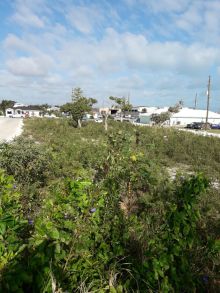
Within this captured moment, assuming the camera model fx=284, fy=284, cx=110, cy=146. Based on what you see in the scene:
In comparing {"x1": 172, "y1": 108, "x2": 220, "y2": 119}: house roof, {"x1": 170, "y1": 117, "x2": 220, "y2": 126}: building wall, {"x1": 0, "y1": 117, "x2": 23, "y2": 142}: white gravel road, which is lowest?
{"x1": 0, "y1": 117, "x2": 23, "y2": 142}: white gravel road

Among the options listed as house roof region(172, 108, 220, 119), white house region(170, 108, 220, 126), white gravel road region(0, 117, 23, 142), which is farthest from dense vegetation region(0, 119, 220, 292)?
house roof region(172, 108, 220, 119)

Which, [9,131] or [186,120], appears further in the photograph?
[186,120]

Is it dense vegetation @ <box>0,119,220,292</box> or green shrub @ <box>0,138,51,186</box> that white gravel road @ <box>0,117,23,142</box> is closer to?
green shrub @ <box>0,138,51,186</box>

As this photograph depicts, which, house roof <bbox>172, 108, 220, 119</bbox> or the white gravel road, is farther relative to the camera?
house roof <bbox>172, 108, 220, 119</bbox>

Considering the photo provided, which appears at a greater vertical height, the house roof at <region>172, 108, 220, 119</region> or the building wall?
the house roof at <region>172, 108, 220, 119</region>

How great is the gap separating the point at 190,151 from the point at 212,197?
7305 millimetres

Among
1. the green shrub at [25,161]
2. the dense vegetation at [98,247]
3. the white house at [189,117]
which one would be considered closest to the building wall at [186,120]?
the white house at [189,117]

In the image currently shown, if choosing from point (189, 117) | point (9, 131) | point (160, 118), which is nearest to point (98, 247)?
point (9, 131)

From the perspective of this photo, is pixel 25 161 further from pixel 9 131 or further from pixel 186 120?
pixel 186 120

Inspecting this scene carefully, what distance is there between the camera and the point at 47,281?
6.95ft

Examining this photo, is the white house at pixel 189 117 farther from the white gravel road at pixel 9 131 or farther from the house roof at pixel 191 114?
the white gravel road at pixel 9 131

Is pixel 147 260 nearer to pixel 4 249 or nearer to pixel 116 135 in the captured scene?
pixel 4 249

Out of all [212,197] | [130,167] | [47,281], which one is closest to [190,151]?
[212,197]

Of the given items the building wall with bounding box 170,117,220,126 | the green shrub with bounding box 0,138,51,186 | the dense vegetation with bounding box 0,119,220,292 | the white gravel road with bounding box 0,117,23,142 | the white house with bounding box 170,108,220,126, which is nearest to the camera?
the dense vegetation with bounding box 0,119,220,292
